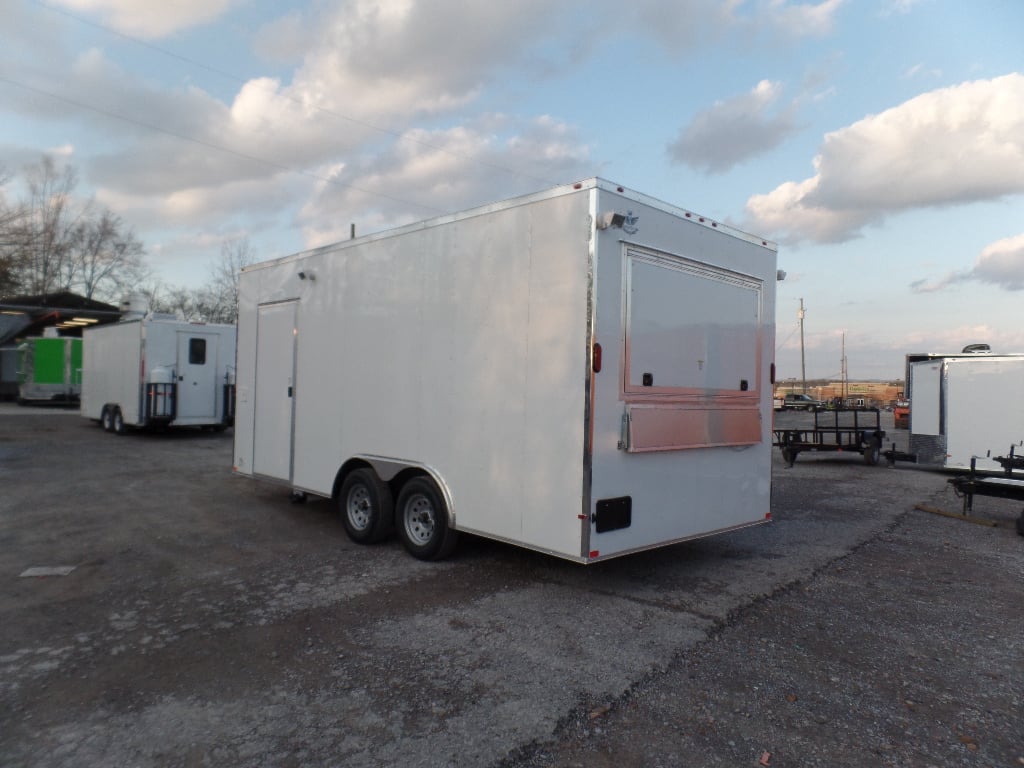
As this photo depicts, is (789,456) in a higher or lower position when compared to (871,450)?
lower

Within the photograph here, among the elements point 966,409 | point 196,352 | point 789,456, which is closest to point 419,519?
point 789,456

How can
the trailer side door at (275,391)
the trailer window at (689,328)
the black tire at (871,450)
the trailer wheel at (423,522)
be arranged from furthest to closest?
1. the black tire at (871,450)
2. the trailer side door at (275,391)
3. the trailer wheel at (423,522)
4. the trailer window at (689,328)

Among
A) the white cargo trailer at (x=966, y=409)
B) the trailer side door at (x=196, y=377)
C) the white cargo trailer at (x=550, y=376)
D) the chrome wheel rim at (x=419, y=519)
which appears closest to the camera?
the white cargo trailer at (x=550, y=376)

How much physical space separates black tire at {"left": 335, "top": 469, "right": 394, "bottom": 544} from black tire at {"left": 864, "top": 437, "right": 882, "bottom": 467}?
39.5 ft

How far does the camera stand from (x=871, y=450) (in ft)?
47.8

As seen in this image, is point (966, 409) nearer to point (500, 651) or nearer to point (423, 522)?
point (423, 522)

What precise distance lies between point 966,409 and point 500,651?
1207cm

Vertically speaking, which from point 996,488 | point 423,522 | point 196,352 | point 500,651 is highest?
point 196,352

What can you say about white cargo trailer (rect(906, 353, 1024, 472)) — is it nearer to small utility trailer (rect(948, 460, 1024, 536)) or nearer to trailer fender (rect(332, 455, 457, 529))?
small utility trailer (rect(948, 460, 1024, 536))

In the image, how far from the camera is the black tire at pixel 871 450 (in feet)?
47.7

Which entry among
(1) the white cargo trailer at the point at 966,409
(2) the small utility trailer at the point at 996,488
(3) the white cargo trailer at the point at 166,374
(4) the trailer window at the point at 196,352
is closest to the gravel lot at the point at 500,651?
(2) the small utility trailer at the point at 996,488

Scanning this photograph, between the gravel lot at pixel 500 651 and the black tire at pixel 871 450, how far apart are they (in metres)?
7.38

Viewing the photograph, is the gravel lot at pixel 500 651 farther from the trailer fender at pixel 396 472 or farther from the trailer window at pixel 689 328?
the trailer window at pixel 689 328

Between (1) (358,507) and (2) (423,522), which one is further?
(1) (358,507)
